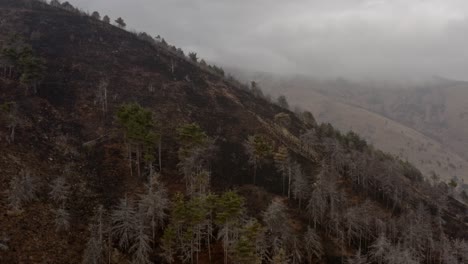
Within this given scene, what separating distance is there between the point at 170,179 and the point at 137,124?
42.7 feet

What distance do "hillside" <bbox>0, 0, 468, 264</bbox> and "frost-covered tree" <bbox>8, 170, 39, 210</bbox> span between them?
0.21 metres

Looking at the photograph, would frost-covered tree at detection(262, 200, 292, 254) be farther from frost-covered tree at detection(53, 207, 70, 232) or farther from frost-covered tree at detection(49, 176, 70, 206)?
frost-covered tree at detection(49, 176, 70, 206)

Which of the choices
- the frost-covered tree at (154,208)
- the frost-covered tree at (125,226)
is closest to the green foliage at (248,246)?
the frost-covered tree at (154,208)

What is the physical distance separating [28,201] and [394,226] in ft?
217

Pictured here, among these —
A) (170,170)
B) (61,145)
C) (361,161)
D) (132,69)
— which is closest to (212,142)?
(170,170)

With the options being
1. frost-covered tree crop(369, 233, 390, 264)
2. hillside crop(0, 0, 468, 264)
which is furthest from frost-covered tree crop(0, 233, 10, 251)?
frost-covered tree crop(369, 233, 390, 264)

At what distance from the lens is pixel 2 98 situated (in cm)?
8419

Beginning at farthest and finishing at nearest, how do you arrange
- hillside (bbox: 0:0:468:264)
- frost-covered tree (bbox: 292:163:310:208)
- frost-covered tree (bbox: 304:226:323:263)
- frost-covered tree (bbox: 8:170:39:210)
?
1. frost-covered tree (bbox: 292:163:310:208)
2. frost-covered tree (bbox: 304:226:323:263)
3. hillside (bbox: 0:0:468:264)
4. frost-covered tree (bbox: 8:170:39:210)

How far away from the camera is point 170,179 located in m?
75.7

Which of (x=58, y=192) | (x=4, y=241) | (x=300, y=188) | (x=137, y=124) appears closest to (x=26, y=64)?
(x=137, y=124)

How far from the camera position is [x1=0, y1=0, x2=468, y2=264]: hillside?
5484 cm

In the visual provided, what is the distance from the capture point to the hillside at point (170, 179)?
54.8m

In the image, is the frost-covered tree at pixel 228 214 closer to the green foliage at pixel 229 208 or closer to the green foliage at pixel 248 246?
the green foliage at pixel 229 208

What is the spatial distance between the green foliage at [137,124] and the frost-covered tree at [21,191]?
59.4ft
